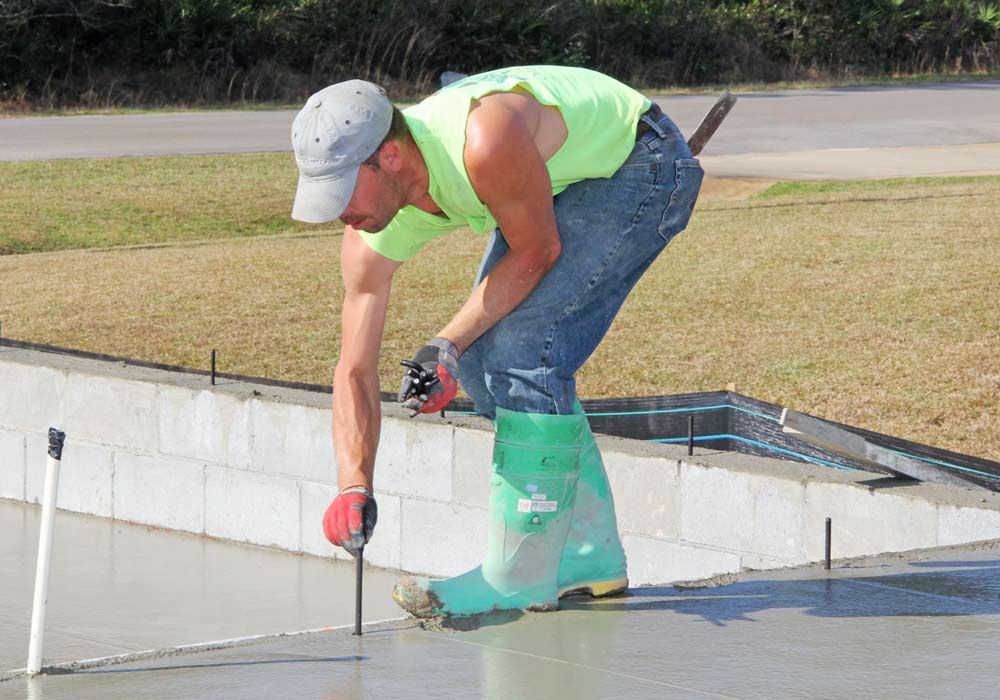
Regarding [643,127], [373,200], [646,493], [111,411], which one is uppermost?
[643,127]

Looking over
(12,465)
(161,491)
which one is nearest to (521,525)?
(161,491)

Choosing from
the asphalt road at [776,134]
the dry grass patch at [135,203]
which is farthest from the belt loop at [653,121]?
the asphalt road at [776,134]

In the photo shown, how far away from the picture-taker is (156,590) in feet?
20.5

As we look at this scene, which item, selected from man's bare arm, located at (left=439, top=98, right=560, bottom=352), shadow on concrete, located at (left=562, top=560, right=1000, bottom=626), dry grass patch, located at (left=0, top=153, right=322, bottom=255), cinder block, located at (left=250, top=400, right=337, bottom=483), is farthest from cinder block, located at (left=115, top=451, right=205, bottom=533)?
dry grass patch, located at (left=0, top=153, right=322, bottom=255)

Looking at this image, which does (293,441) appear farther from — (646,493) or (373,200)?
(373,200)

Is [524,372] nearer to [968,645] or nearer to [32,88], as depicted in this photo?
[968,645]

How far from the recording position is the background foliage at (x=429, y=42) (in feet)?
91.3

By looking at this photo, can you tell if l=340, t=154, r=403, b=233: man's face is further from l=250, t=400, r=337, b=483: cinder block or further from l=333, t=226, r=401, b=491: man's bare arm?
l=250, t=400, r=337, b=483: cinder block

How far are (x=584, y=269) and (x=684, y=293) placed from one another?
21.3 feet

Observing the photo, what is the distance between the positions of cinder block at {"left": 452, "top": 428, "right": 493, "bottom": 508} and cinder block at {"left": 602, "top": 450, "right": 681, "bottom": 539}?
0.54m

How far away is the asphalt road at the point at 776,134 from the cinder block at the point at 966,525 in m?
11.2

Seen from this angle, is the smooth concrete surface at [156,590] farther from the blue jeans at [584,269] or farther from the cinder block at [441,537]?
the blue jeans at [584,269]

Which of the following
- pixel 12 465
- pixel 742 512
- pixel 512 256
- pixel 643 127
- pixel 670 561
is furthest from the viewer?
pixel 12 465

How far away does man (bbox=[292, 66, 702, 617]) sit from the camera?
11.9ft
